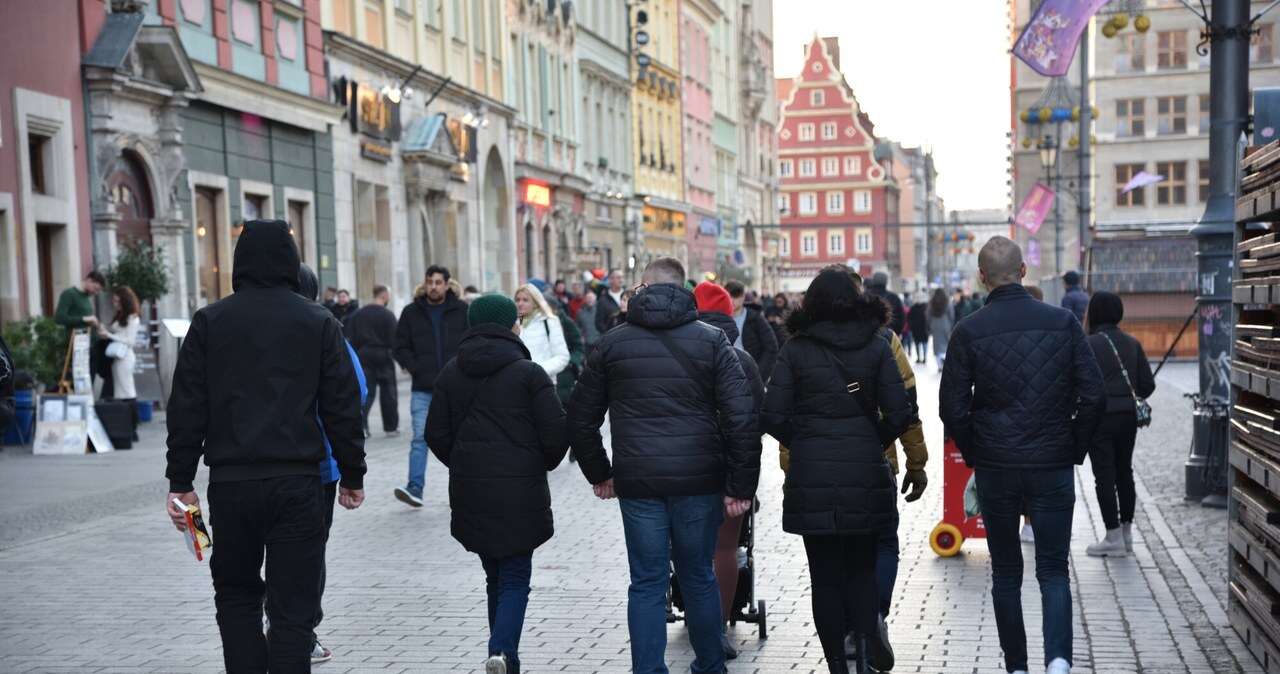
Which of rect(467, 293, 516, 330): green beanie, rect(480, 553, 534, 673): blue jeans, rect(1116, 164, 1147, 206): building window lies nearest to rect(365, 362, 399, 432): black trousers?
rect(467, 293, 516, 330): green beanie

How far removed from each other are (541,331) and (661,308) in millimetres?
6339

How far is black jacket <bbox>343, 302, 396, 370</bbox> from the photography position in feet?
65.6

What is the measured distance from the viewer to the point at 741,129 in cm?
7612

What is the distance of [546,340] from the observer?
42.7 feet

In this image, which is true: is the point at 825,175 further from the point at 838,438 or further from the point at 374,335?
the point at 838,438

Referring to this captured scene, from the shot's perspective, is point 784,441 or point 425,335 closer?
point 784,441

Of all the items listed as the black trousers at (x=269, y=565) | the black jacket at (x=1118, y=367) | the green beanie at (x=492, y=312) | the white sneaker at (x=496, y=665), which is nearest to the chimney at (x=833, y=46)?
the black jacket at (x=1118, y=367)

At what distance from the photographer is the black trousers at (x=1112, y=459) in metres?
10.1

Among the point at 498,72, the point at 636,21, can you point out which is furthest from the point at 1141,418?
the point at 636,21

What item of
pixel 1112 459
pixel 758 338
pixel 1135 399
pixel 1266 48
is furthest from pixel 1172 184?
pixel 1112 459

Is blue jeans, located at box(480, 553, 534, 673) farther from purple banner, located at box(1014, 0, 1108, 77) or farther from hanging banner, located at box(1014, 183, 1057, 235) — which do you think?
hanging banner, located at box(1014, 183, 1057, 235)

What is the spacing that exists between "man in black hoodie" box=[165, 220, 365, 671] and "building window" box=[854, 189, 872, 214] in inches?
4623

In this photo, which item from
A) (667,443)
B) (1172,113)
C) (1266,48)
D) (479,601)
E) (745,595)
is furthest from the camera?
(1172,113)

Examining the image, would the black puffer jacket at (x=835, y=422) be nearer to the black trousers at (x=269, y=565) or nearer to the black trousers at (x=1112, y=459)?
the black trousers at (x=269, y=565)
